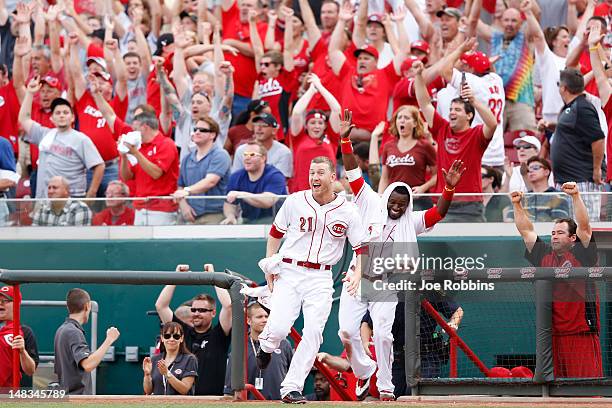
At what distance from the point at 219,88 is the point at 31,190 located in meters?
2.31

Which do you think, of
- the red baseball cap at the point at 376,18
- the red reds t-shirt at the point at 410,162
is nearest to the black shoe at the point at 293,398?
the red reds t-shirt at the point at 410,162

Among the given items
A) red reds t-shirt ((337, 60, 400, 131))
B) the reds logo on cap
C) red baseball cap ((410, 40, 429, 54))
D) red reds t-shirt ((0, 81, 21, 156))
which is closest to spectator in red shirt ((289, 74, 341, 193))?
red reds t-shirt ((337, 60, 400, 131))

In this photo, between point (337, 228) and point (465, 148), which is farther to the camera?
point (465, 148)

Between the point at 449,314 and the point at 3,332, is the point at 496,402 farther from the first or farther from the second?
the point at 3,332

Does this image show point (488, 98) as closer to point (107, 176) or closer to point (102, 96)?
point (107, 176)

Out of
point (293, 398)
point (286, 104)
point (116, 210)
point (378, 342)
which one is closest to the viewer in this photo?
point (293, 398)

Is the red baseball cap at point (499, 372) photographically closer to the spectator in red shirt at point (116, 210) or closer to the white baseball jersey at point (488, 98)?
the white baseball jersey at point (488, 98)

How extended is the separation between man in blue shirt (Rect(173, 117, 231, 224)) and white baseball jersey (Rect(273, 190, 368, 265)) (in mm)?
3095

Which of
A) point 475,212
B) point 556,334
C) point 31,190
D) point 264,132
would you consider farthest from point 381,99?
point 556,334

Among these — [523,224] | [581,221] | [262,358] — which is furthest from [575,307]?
[262,358]

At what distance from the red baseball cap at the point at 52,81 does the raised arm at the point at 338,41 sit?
3.26 metres

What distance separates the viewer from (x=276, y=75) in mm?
14539

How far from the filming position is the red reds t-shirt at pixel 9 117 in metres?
14.8

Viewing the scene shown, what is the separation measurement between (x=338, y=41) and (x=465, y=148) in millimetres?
3204
